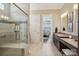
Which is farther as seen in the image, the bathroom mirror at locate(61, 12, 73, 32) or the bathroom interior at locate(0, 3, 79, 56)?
the bathroom mirror at locate(61, 12, 73, 32)

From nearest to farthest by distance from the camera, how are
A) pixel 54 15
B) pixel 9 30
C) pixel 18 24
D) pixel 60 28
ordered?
pixel 9 30, pixel 18 24, pixel 54 15, pixel 60 28

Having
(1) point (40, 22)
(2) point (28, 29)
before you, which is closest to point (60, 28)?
(1) point (40, 22)

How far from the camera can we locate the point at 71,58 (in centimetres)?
129

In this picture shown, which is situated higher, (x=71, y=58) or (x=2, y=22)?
(x=2, y=22)

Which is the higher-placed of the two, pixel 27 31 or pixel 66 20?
pixel 66 20

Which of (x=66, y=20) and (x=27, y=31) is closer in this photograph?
(x=27, y=31)

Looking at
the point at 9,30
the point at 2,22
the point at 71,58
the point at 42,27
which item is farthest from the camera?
the point at 42,27

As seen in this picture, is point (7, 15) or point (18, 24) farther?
point (18, 24)

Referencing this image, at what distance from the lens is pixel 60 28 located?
221 inches

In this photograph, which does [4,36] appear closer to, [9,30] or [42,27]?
[9,30]

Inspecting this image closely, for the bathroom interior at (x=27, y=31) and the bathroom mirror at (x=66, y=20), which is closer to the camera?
the bathroom interior at (x=27, y=31)

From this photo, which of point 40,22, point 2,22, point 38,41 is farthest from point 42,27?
point 2,22

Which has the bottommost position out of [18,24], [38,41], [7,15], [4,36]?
[38,41]

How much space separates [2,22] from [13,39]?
46cm
